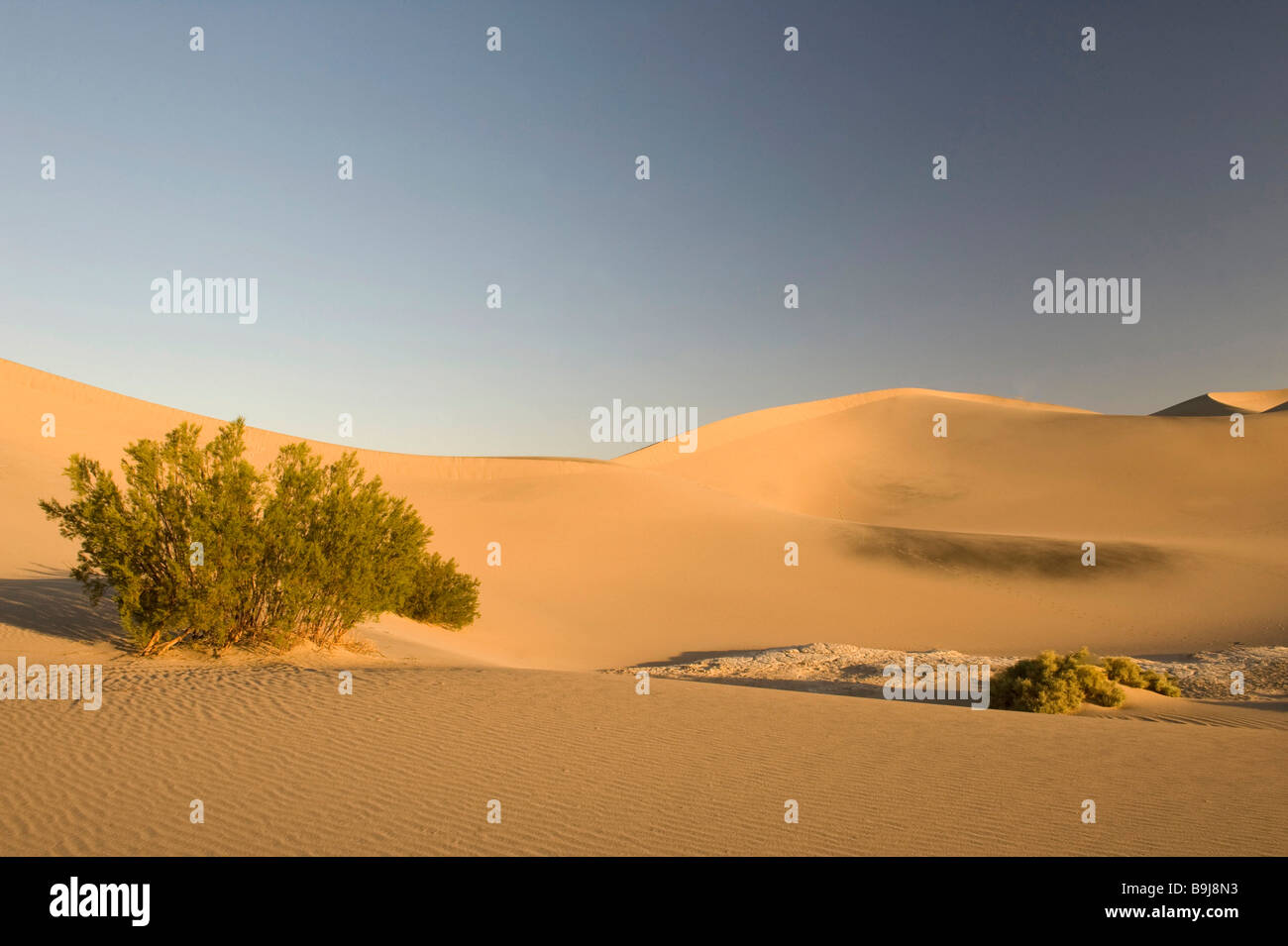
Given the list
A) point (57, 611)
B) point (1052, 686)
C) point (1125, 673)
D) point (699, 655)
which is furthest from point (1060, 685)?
point (57, 611)

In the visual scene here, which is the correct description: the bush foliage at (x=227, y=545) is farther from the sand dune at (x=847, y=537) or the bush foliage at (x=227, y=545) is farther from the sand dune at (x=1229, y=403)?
the sand dune at (x=1229, y=403)

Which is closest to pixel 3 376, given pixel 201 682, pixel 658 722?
pixel 201 682

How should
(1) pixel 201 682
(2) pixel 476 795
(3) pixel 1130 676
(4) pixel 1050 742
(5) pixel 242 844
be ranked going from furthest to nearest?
(3) pixel 1130 676 < (1) pixel 201 682 < (4) pixel 1050 742 < (2) pixel 476 795 < (5) pixel 242 844

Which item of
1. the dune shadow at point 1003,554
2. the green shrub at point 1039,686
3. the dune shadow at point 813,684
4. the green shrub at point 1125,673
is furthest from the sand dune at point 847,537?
the green shrub at point 1039,686

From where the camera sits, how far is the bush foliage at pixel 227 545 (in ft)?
39.0

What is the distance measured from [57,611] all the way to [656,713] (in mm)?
11794

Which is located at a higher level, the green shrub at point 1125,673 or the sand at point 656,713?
the sand at point 656,713

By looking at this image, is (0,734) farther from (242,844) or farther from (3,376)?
(3,376)

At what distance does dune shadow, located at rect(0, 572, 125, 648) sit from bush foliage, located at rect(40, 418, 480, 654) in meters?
0.79

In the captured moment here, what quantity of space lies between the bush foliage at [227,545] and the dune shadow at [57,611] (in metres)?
0.79

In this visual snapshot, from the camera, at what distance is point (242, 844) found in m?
5.16

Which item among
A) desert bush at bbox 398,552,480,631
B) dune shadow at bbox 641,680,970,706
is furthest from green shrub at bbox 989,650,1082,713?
desert bush at bbox 398,552,480,631
